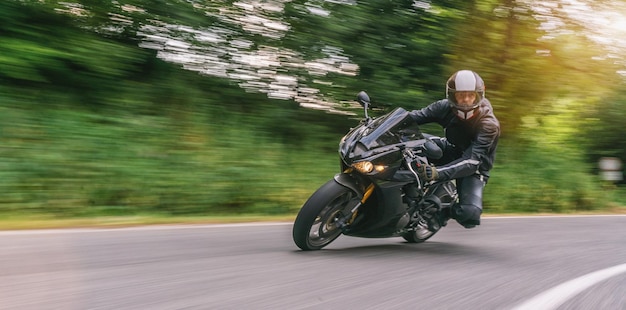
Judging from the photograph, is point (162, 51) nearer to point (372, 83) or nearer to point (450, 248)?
point (372, 83)

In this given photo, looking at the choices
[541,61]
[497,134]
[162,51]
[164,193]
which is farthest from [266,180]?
[541,61]

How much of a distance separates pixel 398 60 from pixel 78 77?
6.40m

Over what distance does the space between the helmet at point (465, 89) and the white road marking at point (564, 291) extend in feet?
5.71

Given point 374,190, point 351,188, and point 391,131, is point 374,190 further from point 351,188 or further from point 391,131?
point 391,131

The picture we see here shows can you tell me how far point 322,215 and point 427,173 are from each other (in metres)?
1.04

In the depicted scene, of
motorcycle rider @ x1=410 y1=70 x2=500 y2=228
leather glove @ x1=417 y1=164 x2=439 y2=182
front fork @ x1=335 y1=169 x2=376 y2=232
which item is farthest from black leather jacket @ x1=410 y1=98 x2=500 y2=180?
front fork @ x1=335 y1=169 x2=376 y2=232

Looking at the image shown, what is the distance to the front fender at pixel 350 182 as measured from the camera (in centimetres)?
511

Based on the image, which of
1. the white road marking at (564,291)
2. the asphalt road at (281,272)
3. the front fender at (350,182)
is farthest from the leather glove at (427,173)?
the white road marking at (564,291)

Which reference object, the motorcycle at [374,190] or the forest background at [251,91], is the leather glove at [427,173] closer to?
the motorcycle at [374,190]

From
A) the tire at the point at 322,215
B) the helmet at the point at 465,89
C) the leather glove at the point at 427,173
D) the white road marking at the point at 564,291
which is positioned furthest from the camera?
the helmet at the point at 465,89

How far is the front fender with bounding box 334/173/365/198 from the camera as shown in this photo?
5.11 meters

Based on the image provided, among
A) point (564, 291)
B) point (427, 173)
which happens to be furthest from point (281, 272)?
point (564, 291)

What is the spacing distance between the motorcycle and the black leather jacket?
0.86 feet

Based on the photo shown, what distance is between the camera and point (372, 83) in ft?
40.9
